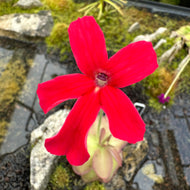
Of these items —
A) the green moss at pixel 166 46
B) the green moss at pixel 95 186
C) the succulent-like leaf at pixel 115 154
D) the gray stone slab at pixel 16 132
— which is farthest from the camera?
the green moss at pixel 166 46

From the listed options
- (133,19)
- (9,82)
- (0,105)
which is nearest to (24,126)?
(0,105)

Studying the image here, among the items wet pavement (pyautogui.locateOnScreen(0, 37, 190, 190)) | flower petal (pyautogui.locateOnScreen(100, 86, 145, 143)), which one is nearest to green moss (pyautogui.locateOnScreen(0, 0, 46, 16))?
wet pavement (pyautogui.locateOnScreen(0, 37, 190, 190))

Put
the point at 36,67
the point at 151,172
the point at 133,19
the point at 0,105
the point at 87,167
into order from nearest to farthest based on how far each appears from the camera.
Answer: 1. the point at 87,167
2. the point at 151,172
3. the point at 0,105
4. the point at 36,67
5. the point at 133,19

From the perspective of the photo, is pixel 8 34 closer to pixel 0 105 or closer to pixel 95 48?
pixel 0 105

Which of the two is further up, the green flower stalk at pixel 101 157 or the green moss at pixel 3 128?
the green flower stalk at pixel 101 157

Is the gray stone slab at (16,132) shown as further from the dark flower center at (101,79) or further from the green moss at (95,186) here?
the dark flower center at (101,79)

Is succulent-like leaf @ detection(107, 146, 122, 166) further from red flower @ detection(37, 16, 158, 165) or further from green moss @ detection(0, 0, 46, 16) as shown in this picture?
green moss @ detection(0, 0, 46, 16)

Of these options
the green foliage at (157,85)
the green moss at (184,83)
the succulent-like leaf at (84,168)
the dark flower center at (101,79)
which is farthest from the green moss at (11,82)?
the green moss at (184,83)
